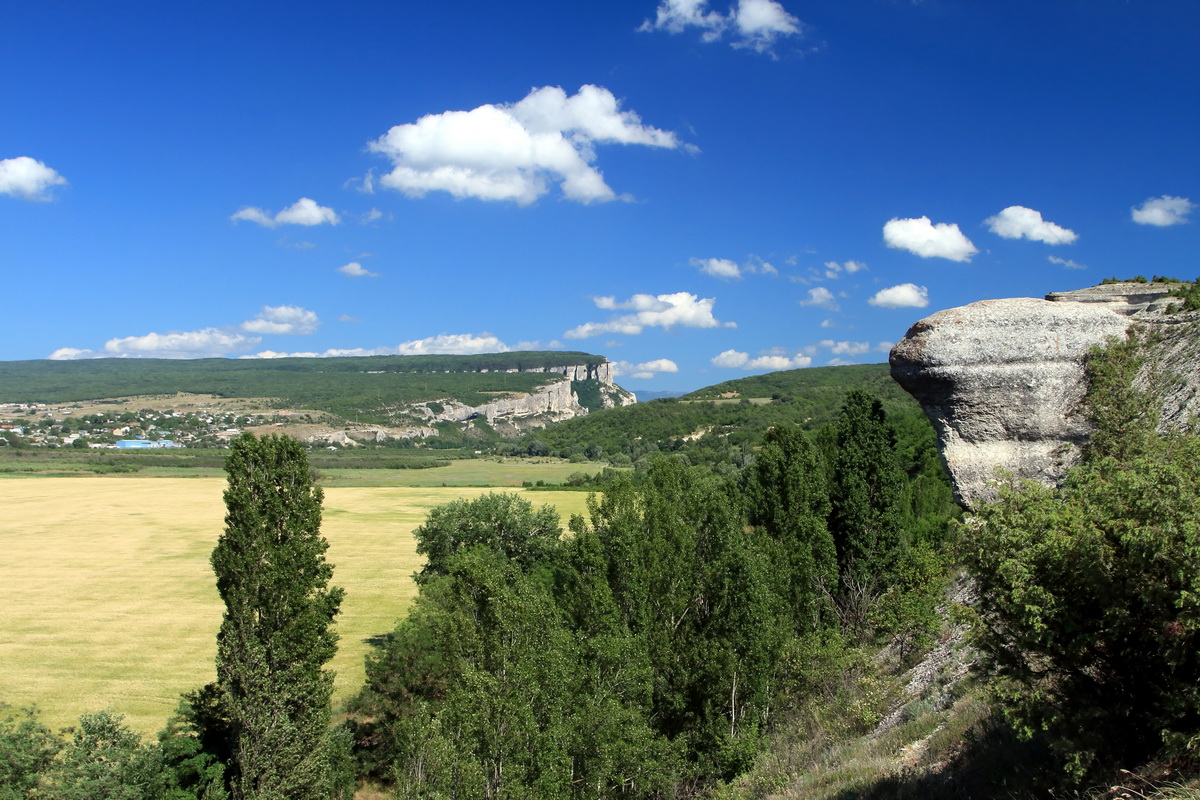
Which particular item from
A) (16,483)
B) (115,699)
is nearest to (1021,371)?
(115,699)

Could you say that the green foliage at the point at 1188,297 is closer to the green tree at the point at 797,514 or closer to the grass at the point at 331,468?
the green tree at the point at 797,514

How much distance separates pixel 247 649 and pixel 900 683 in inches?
669

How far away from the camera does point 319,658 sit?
19266 millimetres

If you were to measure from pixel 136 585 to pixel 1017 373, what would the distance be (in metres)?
55.5

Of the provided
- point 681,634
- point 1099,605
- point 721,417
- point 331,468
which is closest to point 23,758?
point 681,634

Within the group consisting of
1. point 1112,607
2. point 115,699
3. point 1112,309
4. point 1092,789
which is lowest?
point 115,699

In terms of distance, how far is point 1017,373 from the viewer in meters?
16.3

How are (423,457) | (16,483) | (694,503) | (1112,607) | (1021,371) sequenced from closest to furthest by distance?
(1112,607) < (1021,371) < (694,503) < (16,483) < (423,457)

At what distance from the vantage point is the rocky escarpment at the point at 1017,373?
1625 cm

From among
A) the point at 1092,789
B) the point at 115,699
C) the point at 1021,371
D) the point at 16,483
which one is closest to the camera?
the point at 1092,789

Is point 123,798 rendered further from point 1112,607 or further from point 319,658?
point 1112,607

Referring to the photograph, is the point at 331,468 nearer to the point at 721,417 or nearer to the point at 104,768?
the point at 721,417

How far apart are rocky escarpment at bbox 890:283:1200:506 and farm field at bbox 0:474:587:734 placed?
26011mm

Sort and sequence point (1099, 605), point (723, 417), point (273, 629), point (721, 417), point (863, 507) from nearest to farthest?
point (1099, 605), point (273, 629), point (863, 507), point (723, 417), point (721, 417)
